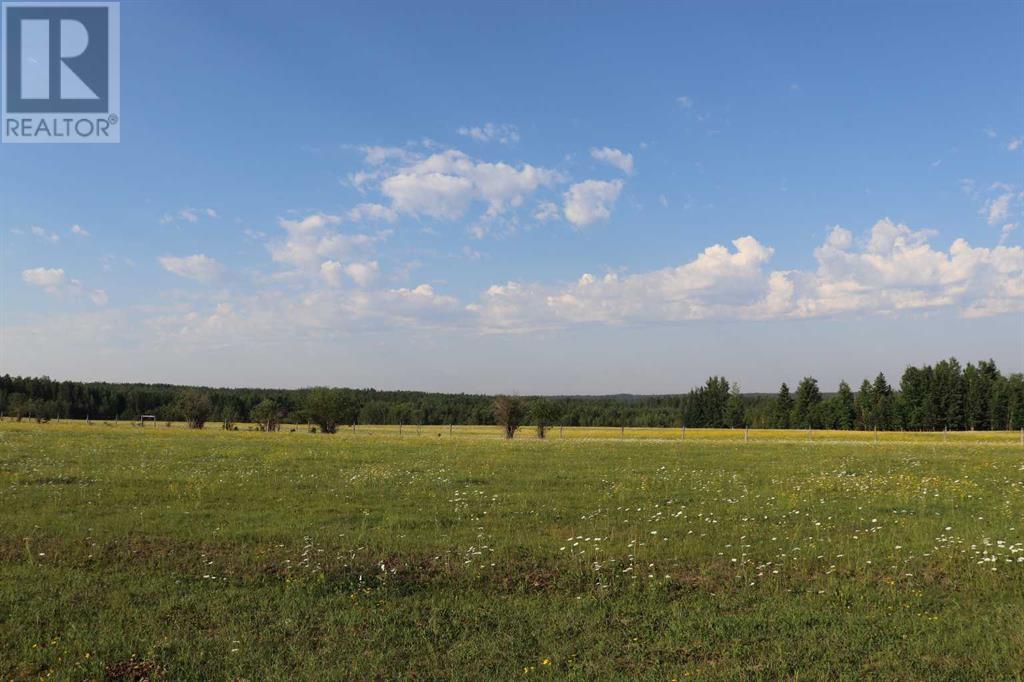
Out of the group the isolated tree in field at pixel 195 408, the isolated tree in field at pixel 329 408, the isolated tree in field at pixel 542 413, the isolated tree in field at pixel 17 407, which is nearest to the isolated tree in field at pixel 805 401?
the isolated tree in field at pixel 542 413

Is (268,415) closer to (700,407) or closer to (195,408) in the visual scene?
(195,408)

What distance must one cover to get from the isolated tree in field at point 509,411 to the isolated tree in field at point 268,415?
33.2m

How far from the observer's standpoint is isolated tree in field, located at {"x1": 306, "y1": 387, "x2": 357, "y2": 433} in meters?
82.8

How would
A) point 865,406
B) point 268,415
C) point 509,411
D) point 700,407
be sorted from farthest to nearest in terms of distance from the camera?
point 700,407 < point 865,406 < point 268,415 < point 509,411

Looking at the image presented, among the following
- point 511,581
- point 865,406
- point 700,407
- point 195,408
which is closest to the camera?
point 511,581

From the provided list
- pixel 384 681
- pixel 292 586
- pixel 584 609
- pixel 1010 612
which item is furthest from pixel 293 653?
pixel 1010 612

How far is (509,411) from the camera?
2844 inches

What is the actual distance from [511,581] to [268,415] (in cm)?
8664

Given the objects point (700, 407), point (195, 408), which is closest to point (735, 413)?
point (700, 407)

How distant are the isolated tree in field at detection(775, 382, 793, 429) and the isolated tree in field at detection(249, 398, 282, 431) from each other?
314ft

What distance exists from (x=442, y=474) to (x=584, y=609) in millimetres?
16115

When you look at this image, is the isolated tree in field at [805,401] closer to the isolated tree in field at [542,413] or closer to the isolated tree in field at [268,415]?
the isolated tree in field at [542,413]

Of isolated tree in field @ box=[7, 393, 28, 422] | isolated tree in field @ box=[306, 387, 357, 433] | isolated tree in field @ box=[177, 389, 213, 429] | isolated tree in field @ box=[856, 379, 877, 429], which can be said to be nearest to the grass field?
isolated tree in field @ box=[306, 387, 357, 433]

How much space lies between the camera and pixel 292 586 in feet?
35.2
